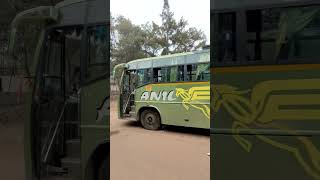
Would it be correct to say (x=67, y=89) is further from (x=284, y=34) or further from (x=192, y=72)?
(x=284, y=34)

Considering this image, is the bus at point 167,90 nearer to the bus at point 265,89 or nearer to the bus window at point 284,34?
the bus at point 265,89

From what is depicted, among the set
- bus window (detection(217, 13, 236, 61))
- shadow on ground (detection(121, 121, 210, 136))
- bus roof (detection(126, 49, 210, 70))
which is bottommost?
shadow on ground (detection(121, 121, 210, 136))

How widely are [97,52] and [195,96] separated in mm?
617

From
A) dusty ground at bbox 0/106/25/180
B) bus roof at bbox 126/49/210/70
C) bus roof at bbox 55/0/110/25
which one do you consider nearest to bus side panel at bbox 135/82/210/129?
bus roof at bbox 126/49/210/70

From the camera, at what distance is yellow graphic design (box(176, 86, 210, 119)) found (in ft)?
7.25

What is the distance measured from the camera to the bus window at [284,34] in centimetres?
212

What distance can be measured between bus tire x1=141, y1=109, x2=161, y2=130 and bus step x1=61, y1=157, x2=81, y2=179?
47cm

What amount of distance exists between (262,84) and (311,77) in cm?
25

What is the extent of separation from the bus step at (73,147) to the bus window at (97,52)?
0.40 metres

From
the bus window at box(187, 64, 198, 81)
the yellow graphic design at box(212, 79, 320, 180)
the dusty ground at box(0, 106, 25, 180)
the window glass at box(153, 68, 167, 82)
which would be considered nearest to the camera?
the yellow graphic design at box(212, 79, 320, 180)

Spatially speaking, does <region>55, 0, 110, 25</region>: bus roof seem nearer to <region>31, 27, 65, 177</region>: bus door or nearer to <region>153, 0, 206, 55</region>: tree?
<region>31, 27, 65, 177</region>: bus door

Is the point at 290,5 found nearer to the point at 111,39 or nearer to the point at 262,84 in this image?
the point at 262,84

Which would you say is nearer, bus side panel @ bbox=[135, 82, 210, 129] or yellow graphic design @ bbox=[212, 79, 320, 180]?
yellow graphic design @ bbox=[212, 79, 320, 180]

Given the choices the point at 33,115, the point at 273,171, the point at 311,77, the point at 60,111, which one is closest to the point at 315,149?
the point at 273,171
